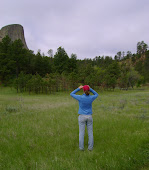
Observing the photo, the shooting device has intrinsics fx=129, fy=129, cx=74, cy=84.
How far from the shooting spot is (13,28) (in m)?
67.9

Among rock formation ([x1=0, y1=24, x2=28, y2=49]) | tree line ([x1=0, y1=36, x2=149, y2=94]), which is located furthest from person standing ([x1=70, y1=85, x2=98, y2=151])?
rock formation ([x1=0, y1=24, x2=28, y2=49])

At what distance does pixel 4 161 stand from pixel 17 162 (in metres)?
0.45

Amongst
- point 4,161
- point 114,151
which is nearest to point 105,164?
point 114,151

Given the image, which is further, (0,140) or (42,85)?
(42,85)

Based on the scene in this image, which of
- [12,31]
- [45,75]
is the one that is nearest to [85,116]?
[45,75]

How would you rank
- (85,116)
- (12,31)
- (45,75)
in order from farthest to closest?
1. (12,31)
2. (45,75)
3. (85,116)

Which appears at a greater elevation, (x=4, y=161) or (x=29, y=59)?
(x=29, y=59)

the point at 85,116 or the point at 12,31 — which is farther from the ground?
the point at 12,31

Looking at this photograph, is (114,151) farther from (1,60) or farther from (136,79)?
(136,79)

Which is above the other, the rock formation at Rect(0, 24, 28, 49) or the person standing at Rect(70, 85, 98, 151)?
the rock formation at Rect(0, 24, 28, 49)

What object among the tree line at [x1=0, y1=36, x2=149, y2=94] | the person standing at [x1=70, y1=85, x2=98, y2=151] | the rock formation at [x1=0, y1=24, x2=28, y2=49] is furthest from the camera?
the rock formation at [x1=0, y1=24, x2=28, y2=49]

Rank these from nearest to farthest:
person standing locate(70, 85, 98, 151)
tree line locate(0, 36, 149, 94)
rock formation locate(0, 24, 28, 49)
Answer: person standing locate(70, 85, 98, 151)
tree line locate(0, 36, 149, 94)
rock formation locate(0, 24, 28, 49)

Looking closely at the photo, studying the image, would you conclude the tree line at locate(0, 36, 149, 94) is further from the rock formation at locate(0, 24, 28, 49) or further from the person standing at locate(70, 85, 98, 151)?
the person standing at locate(70, 85, 98, 151)

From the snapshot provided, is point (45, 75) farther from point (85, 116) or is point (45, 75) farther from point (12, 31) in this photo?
point (85, 116)
